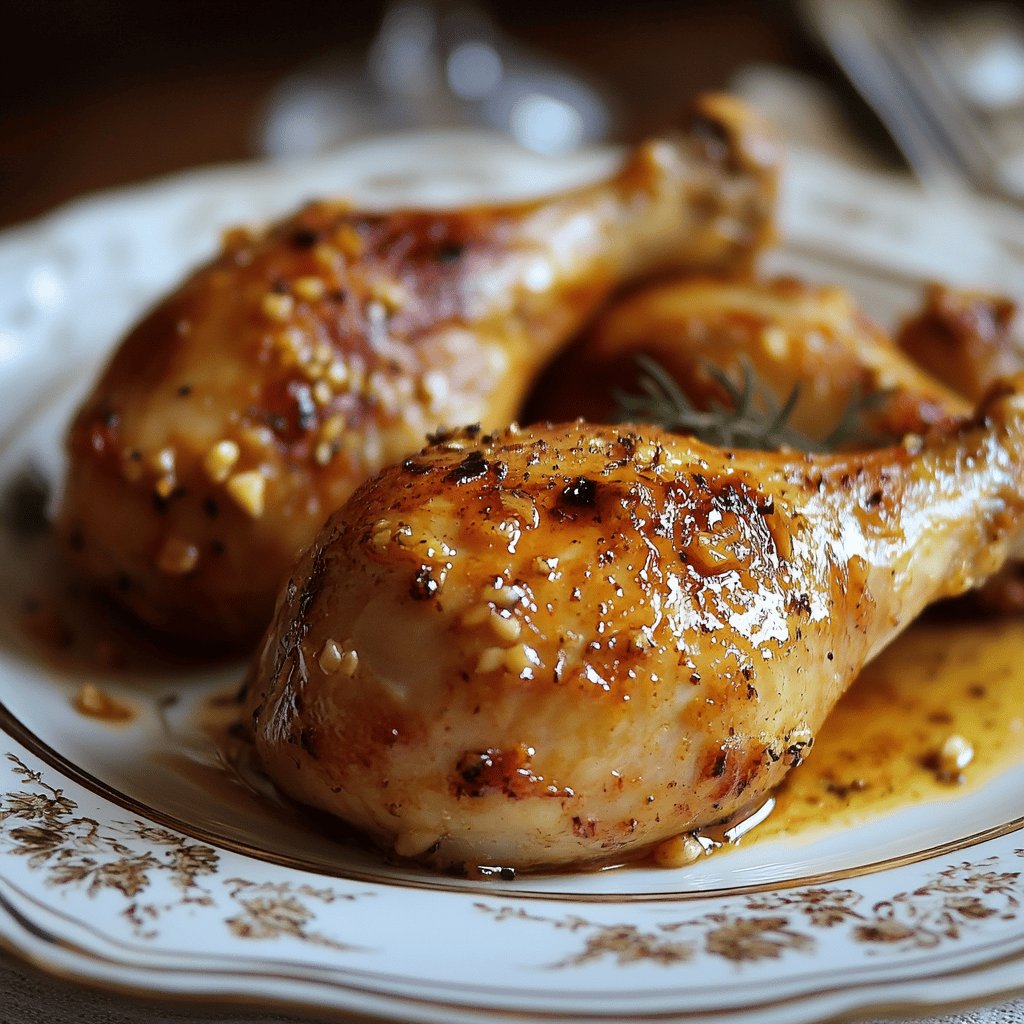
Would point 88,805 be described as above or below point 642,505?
below

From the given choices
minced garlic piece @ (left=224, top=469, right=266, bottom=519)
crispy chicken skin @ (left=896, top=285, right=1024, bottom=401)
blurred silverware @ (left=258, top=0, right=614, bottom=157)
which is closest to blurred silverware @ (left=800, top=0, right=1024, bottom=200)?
crispy chicken skin @ (left=896, top=285, right=1024, bottom=401)

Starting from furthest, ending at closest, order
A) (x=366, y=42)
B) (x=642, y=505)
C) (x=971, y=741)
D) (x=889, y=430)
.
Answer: (x=366, y=42) < (x=889, y=430) < (x=971, y=741) < (x=642, y=505)

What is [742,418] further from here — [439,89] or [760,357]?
[439,89]

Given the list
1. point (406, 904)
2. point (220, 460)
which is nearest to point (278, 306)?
point (220, 460)

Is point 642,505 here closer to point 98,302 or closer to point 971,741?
point 971,741

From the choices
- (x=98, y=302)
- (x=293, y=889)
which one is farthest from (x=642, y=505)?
(x=98, y=302)

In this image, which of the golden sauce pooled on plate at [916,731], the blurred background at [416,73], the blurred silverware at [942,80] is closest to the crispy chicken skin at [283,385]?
the golden sauce pooled on plate at [916,731]

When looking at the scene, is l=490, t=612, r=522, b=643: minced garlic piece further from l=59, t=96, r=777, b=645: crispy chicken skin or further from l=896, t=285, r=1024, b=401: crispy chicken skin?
l=896, t=285, r=1024, b=401: crispy chicken skin
